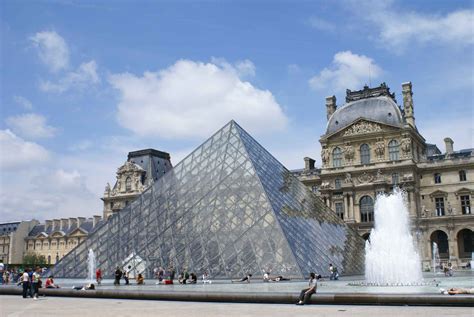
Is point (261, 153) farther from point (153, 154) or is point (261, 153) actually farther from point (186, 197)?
point (153, 154)

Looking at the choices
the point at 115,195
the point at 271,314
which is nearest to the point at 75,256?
the point at 271,314

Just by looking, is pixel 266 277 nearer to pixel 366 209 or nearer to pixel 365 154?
pixel 366 209

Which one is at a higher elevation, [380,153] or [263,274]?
[380,153]

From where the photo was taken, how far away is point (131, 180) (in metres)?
62.7

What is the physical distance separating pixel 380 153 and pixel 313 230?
85.3ft

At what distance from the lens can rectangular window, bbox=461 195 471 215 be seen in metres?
44.3

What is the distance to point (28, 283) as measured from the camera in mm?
14328

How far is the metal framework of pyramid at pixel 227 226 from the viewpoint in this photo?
19.7 meters

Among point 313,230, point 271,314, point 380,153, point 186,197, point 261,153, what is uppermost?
point 380,153

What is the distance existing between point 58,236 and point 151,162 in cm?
2047

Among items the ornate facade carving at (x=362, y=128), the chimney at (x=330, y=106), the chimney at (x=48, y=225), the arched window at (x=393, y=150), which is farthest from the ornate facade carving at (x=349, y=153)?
the chimney at (x=48, y=225)

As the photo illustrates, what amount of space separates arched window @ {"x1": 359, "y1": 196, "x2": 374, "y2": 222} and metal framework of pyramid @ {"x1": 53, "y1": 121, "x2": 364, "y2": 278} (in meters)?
19.7

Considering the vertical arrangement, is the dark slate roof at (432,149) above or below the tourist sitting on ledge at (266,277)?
above

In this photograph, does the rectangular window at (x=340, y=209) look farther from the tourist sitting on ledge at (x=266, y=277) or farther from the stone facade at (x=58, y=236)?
the stone facade at (x=58, y=236)
